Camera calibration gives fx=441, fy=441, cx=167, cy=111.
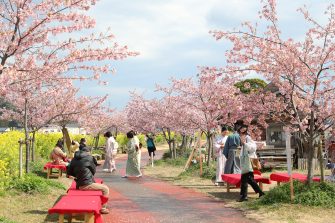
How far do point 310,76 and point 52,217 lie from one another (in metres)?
6.82

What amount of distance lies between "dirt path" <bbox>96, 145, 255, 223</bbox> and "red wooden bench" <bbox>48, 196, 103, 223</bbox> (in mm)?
1053

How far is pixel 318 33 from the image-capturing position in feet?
35.8

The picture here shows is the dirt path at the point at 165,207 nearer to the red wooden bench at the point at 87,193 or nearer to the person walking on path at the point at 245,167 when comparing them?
the red wooden bench at the point at 87,193

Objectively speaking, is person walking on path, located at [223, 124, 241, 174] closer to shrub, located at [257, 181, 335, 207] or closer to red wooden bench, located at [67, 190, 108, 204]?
shrub, located at [257, 181, 335, 207]

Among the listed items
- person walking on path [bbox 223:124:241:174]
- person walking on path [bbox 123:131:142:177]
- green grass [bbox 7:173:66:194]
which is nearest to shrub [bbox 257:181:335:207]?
person walking on path [bbox 223:124:241:174]

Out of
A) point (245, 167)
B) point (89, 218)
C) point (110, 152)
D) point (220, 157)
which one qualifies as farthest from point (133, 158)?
point (89, 218)

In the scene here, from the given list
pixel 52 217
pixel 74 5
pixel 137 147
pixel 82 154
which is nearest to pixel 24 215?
pixel 52 217

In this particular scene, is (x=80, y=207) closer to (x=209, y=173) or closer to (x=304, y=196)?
(x=304, y=196)

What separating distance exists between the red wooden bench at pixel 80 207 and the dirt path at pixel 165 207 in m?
1.05

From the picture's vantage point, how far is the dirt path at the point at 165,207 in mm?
9000

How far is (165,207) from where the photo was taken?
1037 cm

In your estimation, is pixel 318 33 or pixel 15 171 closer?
pixel 318 33

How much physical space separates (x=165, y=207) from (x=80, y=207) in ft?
11.4

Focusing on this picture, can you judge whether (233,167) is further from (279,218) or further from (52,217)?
(52,217)
